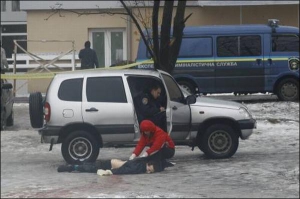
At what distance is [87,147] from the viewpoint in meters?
12.5

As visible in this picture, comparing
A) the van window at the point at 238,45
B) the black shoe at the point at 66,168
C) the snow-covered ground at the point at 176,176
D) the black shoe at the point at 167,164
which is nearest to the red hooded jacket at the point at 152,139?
the black shoe at the point at 167,164

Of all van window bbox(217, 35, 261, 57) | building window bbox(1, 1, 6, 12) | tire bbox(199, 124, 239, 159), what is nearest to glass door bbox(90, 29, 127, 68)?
building window bbox(1, 1, 6, 12)

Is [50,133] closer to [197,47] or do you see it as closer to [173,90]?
[173,90]

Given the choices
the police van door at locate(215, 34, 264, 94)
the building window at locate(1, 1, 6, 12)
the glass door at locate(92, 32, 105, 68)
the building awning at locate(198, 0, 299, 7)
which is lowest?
the police van door at locate(215, 34, 264, 94)

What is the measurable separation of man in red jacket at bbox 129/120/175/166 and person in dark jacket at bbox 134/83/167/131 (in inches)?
12.5

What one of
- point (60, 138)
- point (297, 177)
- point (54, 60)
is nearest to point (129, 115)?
point (60, 138)

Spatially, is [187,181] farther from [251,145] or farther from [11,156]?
[251,145]

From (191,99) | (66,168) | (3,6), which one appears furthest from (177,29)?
(3,6)

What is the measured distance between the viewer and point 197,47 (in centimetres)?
2159

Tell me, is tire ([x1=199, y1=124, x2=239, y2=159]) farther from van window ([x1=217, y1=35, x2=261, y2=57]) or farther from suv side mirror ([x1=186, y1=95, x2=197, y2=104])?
van window ([x1=217, y1=35, x2=261, y2=57])

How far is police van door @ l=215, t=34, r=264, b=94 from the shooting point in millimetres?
21672

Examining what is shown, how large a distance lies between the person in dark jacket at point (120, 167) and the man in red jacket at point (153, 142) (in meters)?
0.13

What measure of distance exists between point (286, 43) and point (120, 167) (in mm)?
→ 11246

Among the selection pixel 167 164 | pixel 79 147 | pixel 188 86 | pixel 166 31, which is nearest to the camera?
pixel 167 164
